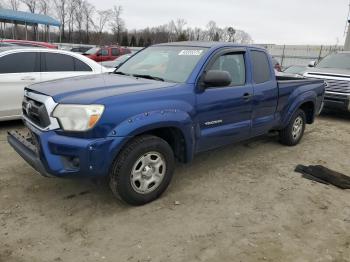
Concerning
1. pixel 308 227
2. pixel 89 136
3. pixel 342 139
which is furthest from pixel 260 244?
pixel 342 139

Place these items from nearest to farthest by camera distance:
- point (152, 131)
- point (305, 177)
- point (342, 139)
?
point (152, 131) → point (305, 177) → point (342, 139)

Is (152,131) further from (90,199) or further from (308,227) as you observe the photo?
(308,227)

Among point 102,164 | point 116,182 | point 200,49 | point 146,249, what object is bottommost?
point 146,249

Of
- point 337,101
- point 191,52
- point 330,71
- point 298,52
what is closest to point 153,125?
point 191,52

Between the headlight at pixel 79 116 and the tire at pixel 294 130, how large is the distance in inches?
158

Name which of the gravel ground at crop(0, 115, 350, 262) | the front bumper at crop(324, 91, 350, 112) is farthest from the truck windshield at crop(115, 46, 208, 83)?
the front bumper at crop(324, 91, 350, 112)

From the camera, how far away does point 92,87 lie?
3947 millimetres

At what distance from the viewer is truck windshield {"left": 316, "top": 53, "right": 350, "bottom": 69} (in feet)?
34.6

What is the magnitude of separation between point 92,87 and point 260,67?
2654 mm

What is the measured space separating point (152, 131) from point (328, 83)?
7255mm

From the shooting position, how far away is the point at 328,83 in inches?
383

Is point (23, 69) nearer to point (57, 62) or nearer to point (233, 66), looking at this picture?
point (57, 62)

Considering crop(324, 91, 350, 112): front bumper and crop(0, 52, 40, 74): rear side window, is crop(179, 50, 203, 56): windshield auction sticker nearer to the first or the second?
crop(0, 52, 40, 74): rear side window

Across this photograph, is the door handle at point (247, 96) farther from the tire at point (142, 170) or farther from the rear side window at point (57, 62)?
the rear side window at point (57, 62)
